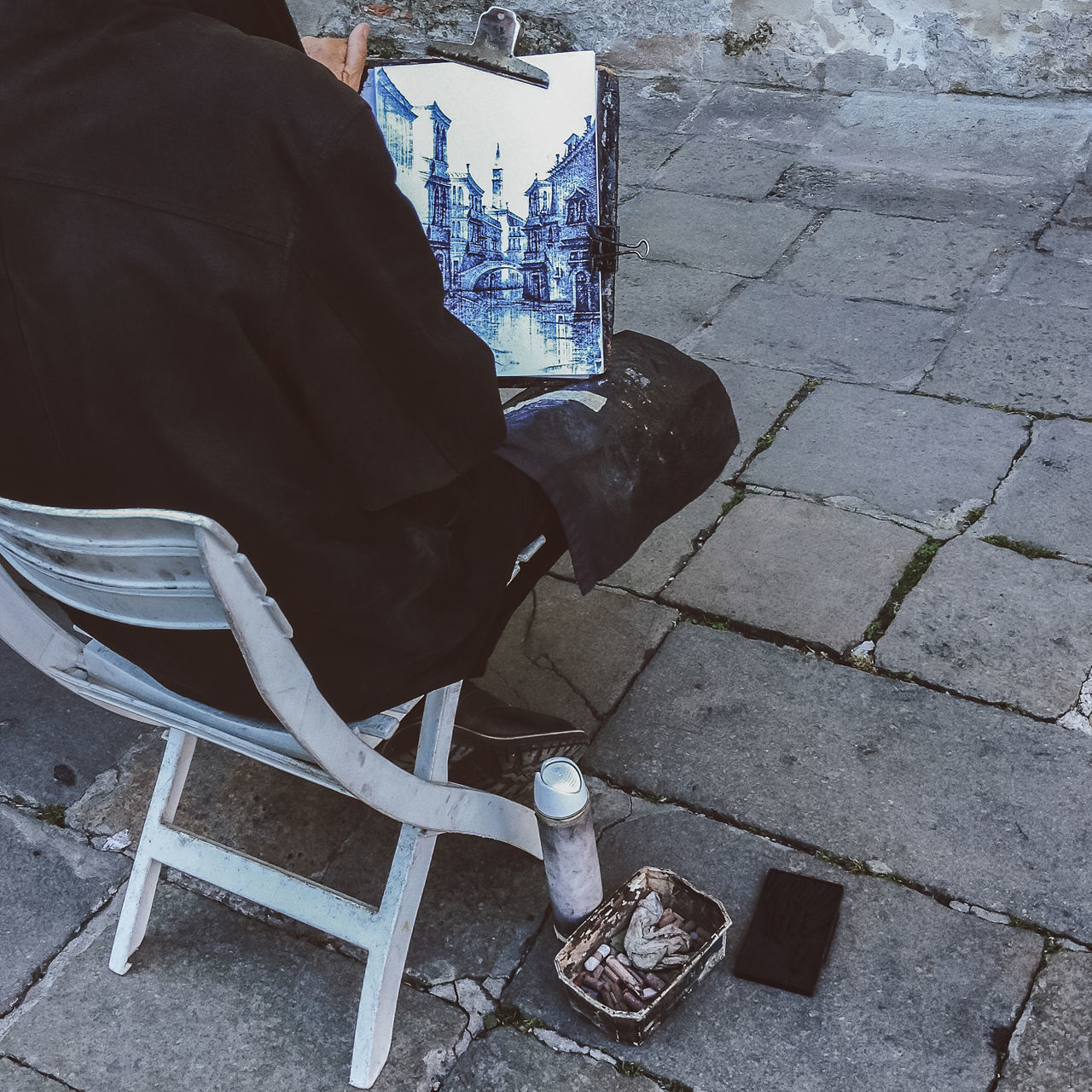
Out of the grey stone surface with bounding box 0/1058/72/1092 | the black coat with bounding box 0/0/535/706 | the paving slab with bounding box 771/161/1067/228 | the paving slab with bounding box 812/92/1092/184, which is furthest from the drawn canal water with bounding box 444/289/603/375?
the paving slab with bounding box 812/92/1092/184

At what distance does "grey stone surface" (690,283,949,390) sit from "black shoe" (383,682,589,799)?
5.02 ft

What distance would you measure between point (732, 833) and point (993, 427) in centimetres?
141

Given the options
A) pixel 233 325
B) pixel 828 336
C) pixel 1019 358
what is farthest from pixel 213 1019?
pixel 1019 358

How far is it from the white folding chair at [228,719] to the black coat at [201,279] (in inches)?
4.3

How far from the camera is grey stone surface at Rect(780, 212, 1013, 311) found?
3547 millimetres

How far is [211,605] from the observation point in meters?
1.35

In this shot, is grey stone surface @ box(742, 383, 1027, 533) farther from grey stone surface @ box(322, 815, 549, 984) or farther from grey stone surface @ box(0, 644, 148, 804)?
grey stone surface @ box(0, 644, 148, 804)

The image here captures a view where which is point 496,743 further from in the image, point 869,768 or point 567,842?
point 869,768

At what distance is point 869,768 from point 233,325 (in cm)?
137

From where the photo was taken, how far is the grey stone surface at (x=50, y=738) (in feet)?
7.63

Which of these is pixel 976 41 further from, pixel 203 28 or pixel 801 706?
pixel 203 28

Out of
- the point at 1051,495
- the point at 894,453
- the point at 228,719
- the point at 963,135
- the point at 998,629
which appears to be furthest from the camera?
the point at 963,135

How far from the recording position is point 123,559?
1322mm

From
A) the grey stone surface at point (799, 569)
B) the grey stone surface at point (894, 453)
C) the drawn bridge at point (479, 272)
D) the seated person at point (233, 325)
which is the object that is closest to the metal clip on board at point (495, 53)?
the drawn bridge at point (479, 272)
